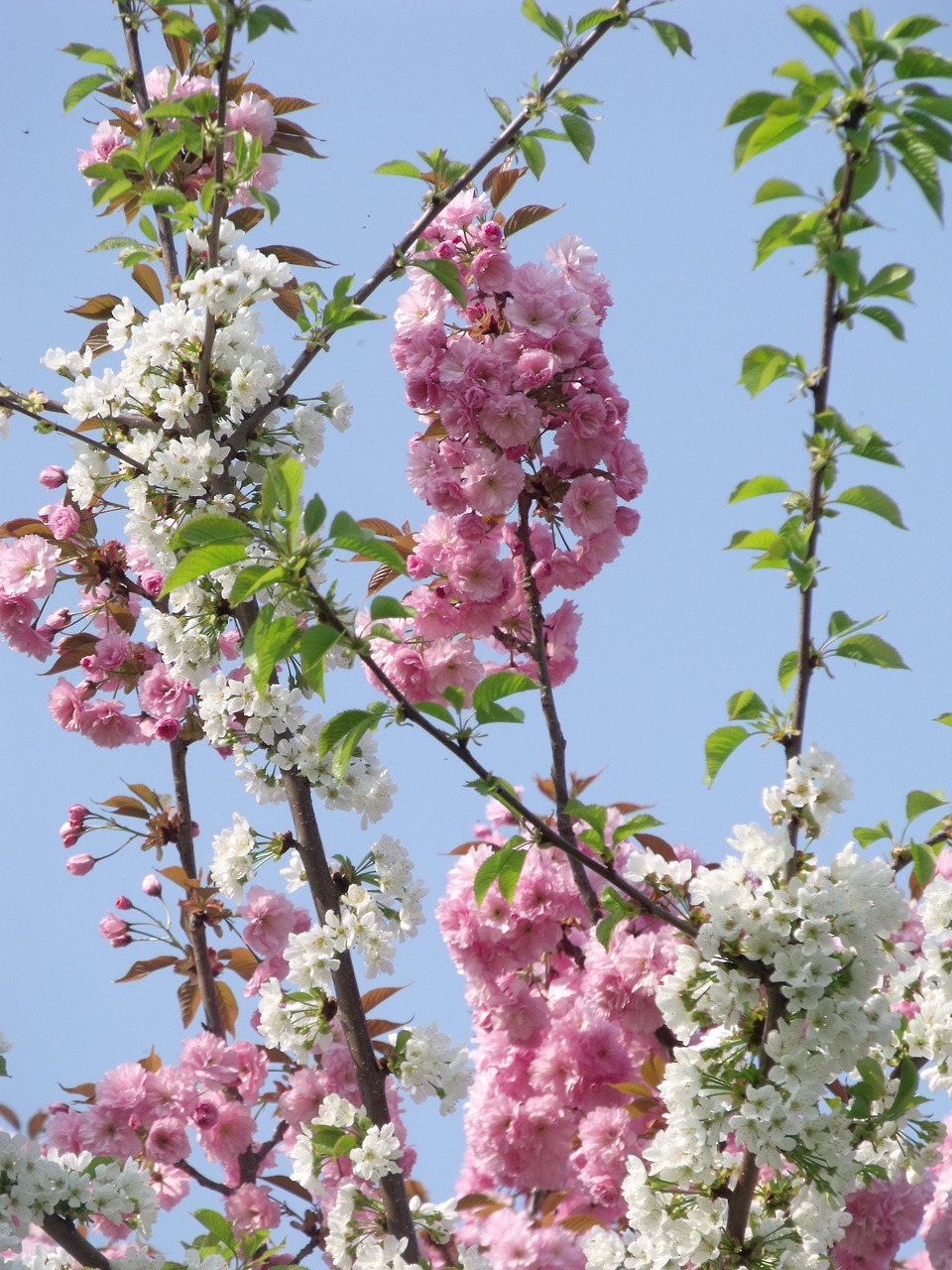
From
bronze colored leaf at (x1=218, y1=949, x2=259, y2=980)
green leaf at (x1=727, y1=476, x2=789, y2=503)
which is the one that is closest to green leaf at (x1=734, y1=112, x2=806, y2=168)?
green leaf at (x1=727, y1=476, x2=789, y2=503)

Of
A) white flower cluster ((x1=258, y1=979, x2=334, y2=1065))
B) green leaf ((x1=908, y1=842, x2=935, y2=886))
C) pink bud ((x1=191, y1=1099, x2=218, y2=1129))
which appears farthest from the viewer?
pink bud ((x1=191, y1=1099, x2=218, y2=1129))

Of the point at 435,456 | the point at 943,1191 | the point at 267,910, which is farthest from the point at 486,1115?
the point at 435,456

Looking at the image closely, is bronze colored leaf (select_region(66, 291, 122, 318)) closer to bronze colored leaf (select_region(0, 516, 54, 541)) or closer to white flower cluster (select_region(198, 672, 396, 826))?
bronze colored leaf (select_region(0, 516, 54, 541))

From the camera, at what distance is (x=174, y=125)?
3.06m

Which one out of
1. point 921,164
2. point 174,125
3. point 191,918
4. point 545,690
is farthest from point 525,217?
point 191,918

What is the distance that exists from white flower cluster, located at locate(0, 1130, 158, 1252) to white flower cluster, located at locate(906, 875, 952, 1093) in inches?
61.5

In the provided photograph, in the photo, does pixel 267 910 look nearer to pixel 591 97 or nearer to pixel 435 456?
pixel 435 456

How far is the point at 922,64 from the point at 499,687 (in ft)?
3.44

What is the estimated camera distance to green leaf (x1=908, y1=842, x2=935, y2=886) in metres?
2.05

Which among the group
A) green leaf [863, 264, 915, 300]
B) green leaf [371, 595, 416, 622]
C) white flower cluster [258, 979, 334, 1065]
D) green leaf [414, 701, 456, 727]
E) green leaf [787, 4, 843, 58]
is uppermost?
green leaf [787, 4, 843, 58]

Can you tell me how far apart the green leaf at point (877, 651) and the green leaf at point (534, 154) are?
4.29 feet

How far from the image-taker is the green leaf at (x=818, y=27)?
172 centimetres

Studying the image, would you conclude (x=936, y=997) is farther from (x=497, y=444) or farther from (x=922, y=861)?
(x=497, y=444)

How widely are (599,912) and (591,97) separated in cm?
179
